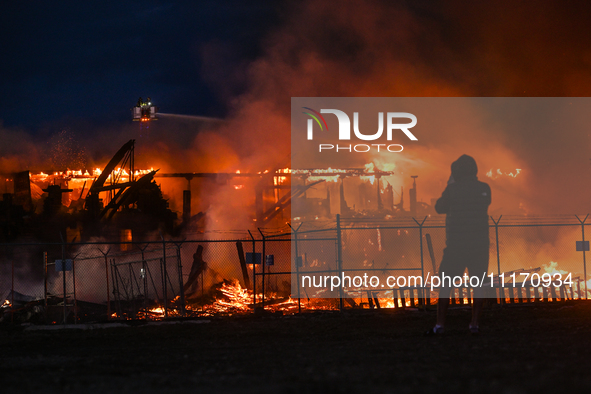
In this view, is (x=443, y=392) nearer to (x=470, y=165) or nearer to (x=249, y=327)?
(x=470, y=165)

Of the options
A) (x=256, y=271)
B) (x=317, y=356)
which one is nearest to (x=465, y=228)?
(x=317, y=356)

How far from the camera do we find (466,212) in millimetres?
5273

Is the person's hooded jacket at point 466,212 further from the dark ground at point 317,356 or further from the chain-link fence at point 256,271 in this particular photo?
the chain-link fence at point 256,271

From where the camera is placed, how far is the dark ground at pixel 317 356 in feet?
11.4

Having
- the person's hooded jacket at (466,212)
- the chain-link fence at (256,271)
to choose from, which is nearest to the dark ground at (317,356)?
the person's hooded jacket at (466,212)

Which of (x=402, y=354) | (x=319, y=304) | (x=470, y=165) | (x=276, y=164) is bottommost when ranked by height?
(x=319, y=304)

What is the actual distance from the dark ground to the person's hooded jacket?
1.10 meters

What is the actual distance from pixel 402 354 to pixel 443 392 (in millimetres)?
1681

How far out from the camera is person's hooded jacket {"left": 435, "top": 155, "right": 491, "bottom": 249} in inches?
207

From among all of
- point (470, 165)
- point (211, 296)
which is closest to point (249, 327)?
point (470, 165)

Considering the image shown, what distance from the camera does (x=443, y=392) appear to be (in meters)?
3.02

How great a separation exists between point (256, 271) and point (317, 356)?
48.0 feet

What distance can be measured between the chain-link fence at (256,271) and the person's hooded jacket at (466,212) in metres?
2.06

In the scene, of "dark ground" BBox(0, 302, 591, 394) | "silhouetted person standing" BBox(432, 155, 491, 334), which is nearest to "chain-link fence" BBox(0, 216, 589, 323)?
"dark ground" BBox(0, 302, 591, 394)
